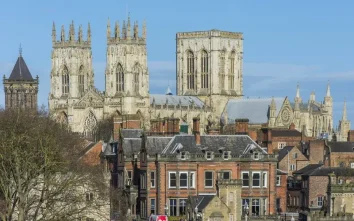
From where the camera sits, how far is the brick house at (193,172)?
92.8m

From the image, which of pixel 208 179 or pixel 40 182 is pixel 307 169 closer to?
pixel 208 179

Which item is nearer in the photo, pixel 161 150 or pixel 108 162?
pixel 161 150

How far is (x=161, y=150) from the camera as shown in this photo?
3708 inches

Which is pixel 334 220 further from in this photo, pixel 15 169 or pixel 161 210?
pixel 15 169

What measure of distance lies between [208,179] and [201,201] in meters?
6.97

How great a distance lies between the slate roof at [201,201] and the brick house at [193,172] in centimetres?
314

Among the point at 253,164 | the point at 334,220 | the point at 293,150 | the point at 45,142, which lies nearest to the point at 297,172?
the point at 293,150

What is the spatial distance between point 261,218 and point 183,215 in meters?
5.64

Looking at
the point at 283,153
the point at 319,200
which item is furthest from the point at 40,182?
the point at 283,153

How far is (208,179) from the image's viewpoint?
93562 mm

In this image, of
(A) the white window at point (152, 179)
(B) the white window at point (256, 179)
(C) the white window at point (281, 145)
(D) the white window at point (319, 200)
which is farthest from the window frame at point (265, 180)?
(C) the white window at point (281, 145)

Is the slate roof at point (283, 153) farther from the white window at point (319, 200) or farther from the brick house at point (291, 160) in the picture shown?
the white window at point (319, 200)

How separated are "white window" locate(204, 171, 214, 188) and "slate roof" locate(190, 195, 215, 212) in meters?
4.77

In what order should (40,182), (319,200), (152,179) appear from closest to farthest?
(40,182)
(152,179)
(319,200)
